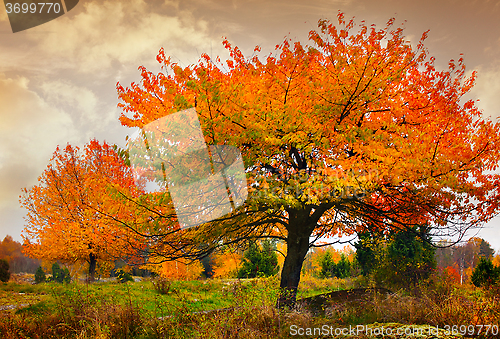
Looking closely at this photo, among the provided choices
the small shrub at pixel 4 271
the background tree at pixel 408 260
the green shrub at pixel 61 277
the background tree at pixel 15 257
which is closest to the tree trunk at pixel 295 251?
the background tree at pixel 408 260

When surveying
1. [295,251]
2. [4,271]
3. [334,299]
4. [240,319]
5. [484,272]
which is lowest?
[484,272]

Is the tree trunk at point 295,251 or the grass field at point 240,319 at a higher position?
the tree trunk at point 295,251

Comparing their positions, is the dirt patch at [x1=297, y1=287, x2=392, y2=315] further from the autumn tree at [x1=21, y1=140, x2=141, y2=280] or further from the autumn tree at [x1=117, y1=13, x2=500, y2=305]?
the autumn tree at [x1=21, y1=140, x2=141, y2=280]

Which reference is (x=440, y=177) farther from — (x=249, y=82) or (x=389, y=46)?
(x=249, y=82)

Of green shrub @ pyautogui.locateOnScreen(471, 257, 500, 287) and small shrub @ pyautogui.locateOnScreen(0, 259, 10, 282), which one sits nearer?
green shrub @ pyautogui.locateOnScreen(471, 257, 500, 287)

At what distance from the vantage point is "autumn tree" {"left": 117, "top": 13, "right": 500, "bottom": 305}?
597cm

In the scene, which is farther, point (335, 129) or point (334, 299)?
point (334, 299)

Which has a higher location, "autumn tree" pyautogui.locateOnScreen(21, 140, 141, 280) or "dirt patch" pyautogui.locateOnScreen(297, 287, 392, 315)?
"autumn tree" pyautogui.locateOnScreen(21, 140, 141, 280)

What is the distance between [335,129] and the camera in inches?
272

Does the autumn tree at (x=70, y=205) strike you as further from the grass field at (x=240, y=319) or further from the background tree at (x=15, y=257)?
the background tree at (x=15, y=257)

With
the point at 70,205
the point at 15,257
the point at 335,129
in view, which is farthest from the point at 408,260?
the point at 15,257

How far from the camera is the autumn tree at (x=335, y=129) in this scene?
597 centimetres

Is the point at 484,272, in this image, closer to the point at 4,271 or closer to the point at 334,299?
the point at 334,299

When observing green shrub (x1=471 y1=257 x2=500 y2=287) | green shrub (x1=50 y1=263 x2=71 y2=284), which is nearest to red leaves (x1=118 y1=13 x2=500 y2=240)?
green shrub (x1=50 y1=263 x2=71 y2=284)
